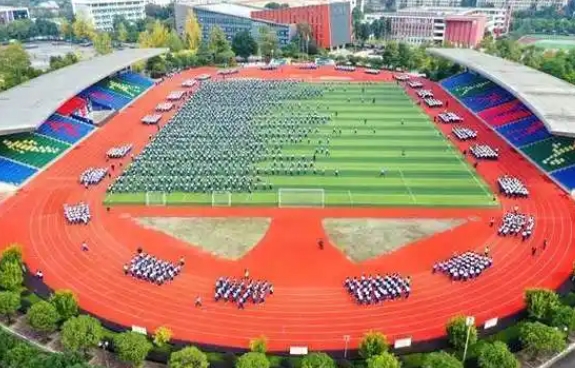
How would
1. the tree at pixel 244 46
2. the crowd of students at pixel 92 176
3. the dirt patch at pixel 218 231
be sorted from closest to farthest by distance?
the dirt patch at pixel 218 231 < the crowd of students at pixel 92 176 < the tree at pixel 244 46

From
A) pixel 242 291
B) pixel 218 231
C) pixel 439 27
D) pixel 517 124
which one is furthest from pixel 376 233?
pixel 439 27

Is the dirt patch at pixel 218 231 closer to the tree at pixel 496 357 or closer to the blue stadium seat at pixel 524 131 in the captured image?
the tree at pixel 496 357

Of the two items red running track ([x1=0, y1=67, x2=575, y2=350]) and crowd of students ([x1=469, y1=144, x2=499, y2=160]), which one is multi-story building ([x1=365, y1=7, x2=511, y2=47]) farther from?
red running track ([x1=0, y1=67, x2=575, y2=350])

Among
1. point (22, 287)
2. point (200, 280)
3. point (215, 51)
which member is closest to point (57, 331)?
point (22, 287)

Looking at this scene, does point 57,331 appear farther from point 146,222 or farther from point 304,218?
point 304,218

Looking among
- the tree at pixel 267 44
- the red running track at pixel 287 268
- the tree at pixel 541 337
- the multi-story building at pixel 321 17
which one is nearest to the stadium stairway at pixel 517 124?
the red running track at pixel 287 268

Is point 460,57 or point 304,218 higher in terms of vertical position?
point 460,57
